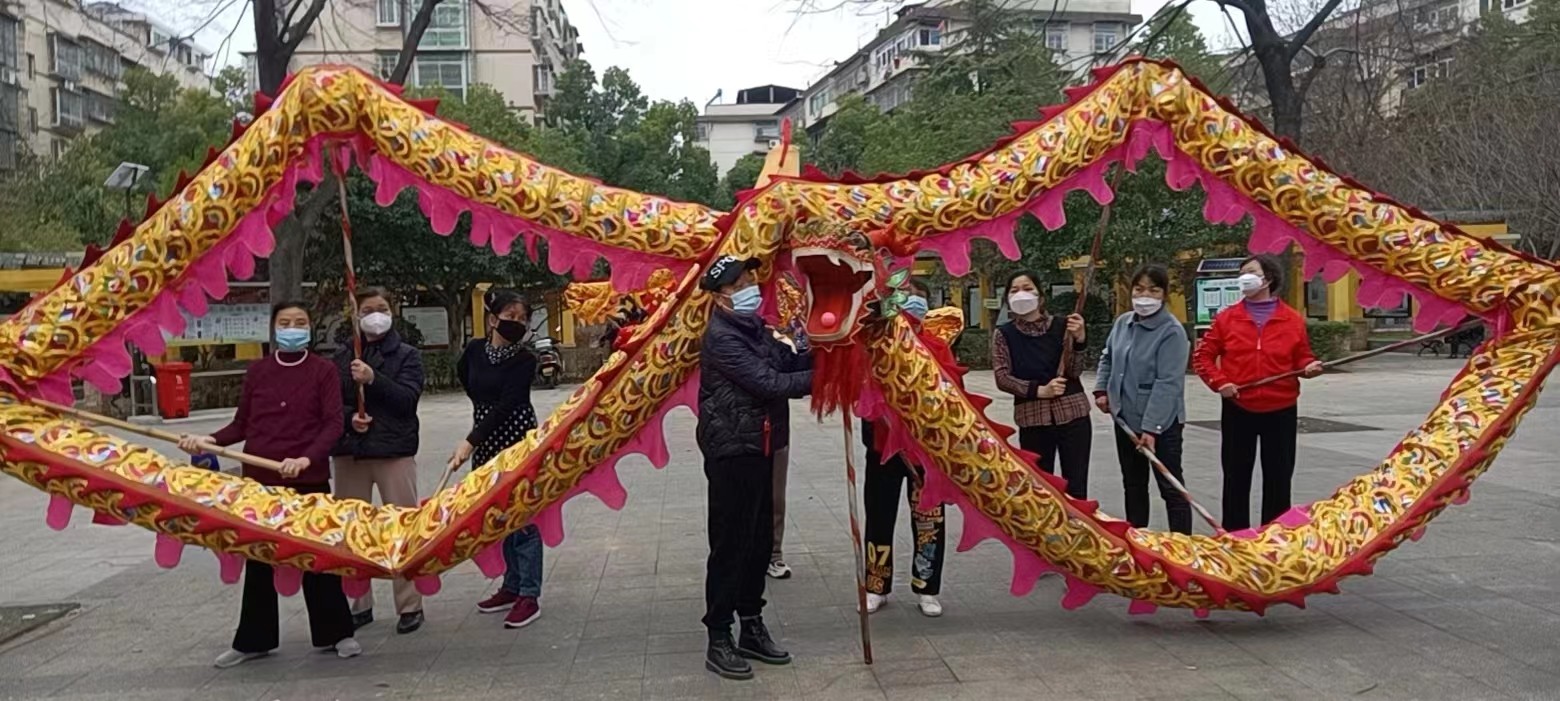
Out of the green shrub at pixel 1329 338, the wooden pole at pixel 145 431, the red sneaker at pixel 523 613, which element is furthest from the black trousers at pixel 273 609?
the green shrub at pixel 1329 338

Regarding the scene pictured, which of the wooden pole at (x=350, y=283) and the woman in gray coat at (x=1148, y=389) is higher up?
the wooden pole at (x=350, y=283)

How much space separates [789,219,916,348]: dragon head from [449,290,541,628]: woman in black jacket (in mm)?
1720

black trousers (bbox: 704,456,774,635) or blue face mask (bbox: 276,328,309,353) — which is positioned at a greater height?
blue face mask (bbox: 276,328,309,353)

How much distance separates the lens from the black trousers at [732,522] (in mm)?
4473

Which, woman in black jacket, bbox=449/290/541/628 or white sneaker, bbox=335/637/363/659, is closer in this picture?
white sneaker, bbox=335/637/363/659

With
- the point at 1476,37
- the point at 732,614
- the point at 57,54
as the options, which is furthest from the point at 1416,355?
the point at 57,54

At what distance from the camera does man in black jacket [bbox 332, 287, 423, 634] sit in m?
5.21

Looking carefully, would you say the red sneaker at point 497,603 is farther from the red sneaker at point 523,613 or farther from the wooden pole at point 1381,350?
the wooden pole at point 1381,350

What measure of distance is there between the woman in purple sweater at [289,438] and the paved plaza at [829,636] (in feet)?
0.41

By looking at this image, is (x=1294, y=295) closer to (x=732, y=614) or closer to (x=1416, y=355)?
(x=1416, y=355)

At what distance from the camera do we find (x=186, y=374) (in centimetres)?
1731

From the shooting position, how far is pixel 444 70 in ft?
164

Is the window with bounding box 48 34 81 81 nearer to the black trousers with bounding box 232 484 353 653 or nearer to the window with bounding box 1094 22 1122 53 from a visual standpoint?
the window with bounding box 1094 22 1122 53

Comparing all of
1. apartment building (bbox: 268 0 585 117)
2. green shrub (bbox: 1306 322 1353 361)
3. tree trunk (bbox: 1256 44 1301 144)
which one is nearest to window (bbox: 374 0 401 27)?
apartment building (bbox: 268 0 585 117)
